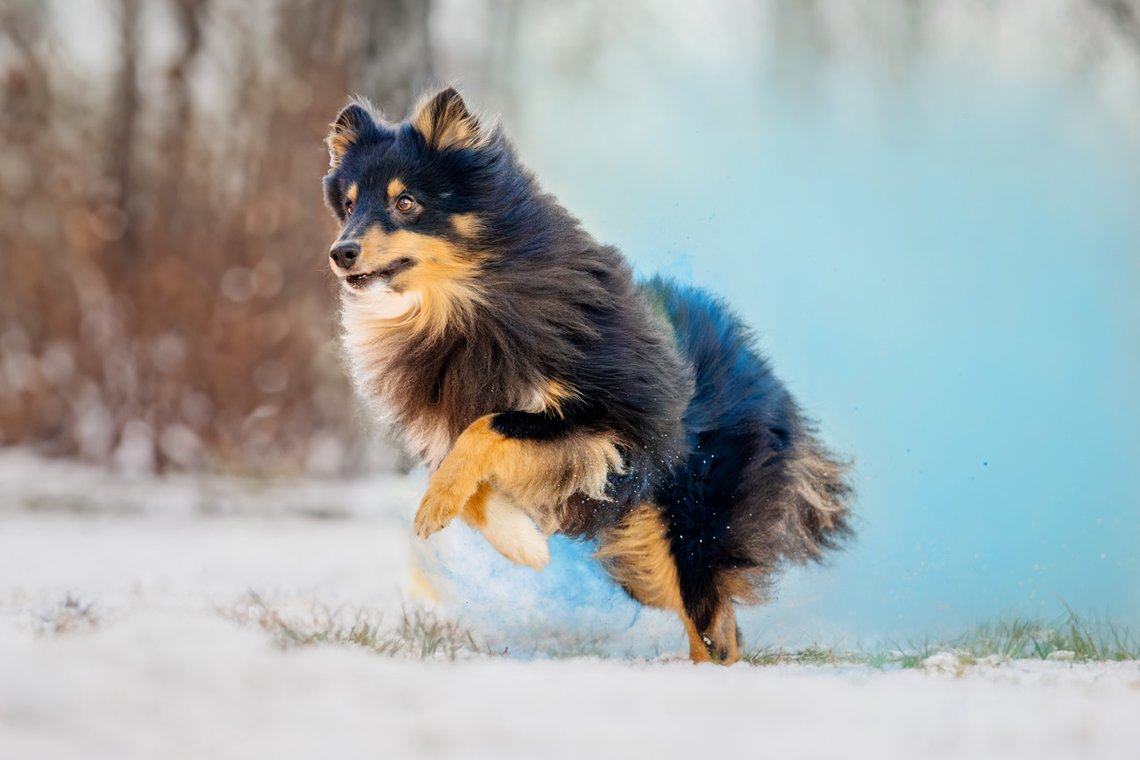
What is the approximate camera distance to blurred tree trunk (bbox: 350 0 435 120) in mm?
8281

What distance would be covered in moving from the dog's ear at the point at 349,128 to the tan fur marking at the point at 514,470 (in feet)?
3.26

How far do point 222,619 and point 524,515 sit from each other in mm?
957

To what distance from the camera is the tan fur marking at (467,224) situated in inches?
146

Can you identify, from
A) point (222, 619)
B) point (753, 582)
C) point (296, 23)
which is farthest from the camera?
point (296, 23)

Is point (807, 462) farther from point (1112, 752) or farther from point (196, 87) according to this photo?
Result: point (196, 87)

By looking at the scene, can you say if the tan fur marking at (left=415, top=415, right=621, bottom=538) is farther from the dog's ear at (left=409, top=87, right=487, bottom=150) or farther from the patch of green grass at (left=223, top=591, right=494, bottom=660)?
the dog's ear at (left=409, top=87, right=487, bottom=150)

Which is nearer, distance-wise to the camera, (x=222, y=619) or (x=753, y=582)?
(x=222, y=619)

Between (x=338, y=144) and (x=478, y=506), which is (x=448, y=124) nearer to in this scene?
(x=338, y=144)

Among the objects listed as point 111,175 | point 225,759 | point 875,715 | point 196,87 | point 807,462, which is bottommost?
point 225,759

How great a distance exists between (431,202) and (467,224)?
0.12 m

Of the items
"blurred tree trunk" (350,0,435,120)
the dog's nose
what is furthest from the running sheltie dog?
"blurred tree trunk" (350,0,435,120)

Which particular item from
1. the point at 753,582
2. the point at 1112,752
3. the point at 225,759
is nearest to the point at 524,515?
the point at 753,582

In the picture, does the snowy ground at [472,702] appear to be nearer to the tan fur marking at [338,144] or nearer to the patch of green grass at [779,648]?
the patch of green grass at [779,648]

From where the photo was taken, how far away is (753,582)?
164 inches
